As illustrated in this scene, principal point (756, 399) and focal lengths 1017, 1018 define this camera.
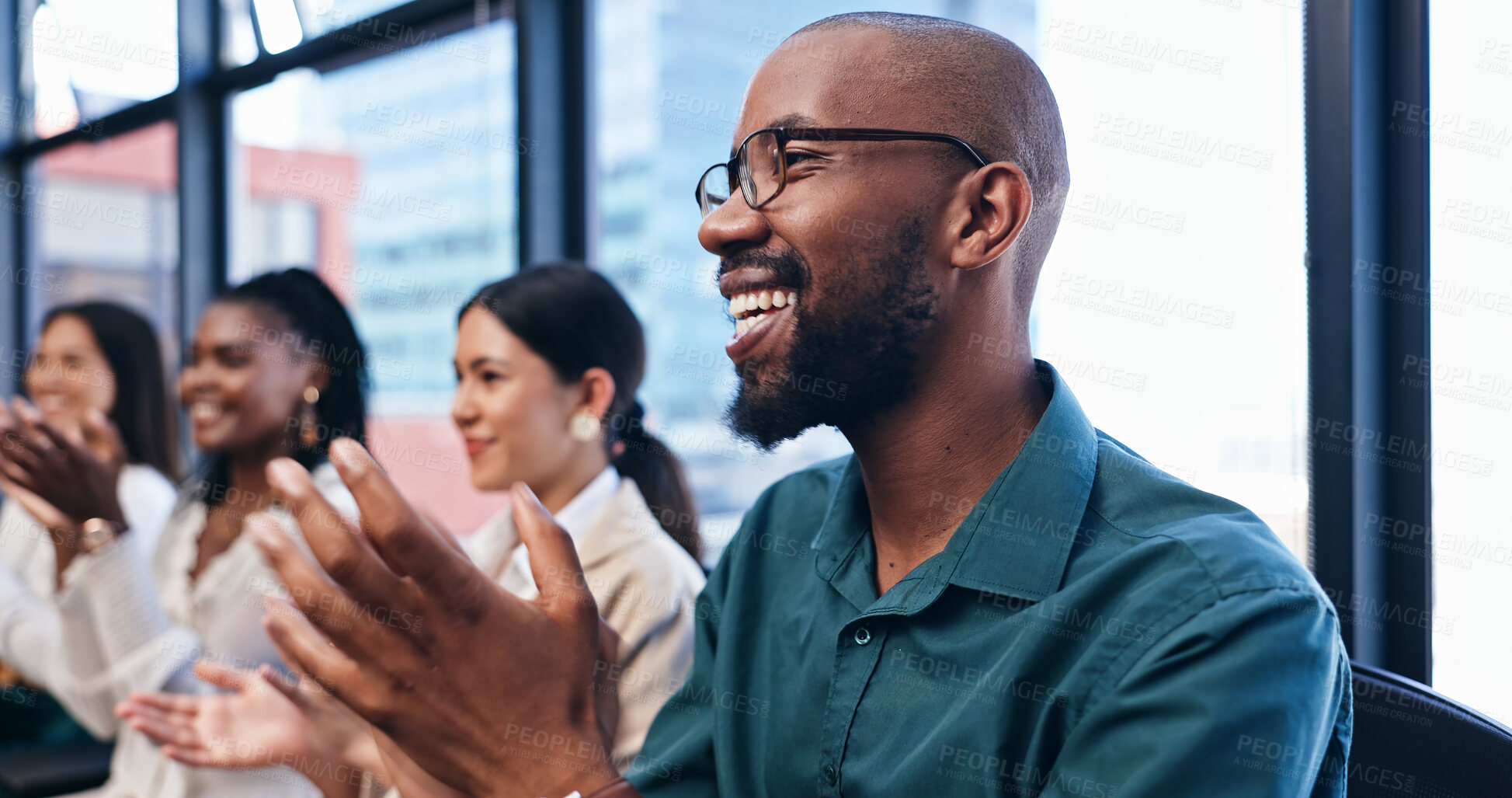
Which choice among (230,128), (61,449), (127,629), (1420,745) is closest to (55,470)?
(61,449)

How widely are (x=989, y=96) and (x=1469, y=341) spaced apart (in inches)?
33.4

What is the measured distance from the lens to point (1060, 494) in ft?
3.14

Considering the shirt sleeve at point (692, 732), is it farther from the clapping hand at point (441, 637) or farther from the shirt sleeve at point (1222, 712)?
the shirt sleeve at point (1222, 712)

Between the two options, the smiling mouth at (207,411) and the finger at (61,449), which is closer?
the finger at (61,449)

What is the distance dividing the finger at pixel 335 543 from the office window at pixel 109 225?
11.6ft

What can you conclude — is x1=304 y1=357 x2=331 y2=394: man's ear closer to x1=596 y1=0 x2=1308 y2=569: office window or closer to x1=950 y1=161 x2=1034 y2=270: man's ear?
x1=596 y1=0 x2=1308 y2=569: office window

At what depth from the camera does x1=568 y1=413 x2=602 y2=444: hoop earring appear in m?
1.75

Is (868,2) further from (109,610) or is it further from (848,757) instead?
(109,610)

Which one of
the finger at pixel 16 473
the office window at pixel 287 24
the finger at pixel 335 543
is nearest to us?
the finger at pixel 335 543

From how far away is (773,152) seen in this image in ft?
3.41

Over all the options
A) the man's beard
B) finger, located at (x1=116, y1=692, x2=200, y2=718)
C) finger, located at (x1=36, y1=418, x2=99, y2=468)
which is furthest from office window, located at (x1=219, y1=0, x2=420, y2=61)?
the man's beard

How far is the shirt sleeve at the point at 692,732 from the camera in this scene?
1.15 metres

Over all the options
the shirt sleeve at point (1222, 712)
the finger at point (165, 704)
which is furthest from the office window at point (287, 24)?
the shirt sleeve at point (1222, 712)

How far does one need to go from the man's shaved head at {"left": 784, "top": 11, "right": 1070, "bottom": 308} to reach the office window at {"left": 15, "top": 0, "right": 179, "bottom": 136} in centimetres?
350
